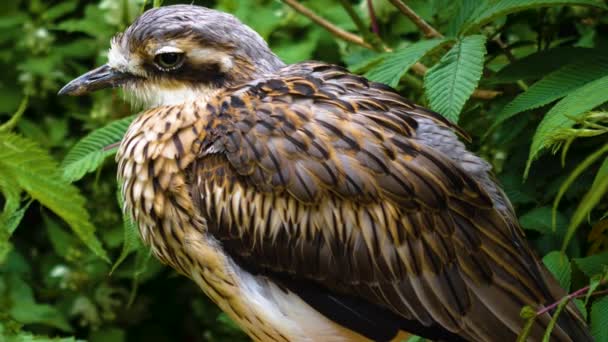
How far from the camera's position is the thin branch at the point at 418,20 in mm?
3791

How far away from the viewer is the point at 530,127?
12.6 feet

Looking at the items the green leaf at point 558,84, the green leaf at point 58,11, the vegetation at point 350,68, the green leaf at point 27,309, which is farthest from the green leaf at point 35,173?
the green leaf at point 58,11

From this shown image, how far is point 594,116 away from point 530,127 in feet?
3.42

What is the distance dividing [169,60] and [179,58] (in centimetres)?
3

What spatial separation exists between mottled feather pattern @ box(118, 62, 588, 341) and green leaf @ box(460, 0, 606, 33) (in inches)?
12.1

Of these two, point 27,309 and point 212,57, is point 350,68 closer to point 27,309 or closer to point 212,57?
point 212,57

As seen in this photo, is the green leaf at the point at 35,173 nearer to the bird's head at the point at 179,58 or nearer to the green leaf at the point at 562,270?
the bird's head at the point at 179,58

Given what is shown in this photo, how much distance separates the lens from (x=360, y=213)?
3.33 m

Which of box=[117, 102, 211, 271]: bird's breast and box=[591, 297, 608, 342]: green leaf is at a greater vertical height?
box=[117, 102, 211, 271]: bird's breast

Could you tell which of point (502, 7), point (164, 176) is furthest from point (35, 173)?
point (502, 7)

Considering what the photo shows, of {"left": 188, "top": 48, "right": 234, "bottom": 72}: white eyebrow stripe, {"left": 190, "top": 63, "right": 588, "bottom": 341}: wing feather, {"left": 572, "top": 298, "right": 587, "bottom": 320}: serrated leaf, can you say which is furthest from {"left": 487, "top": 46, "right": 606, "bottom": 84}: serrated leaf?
{"left": 188, "top": 48, "right": 234, "bottom": 72}: white eyebrow stripe

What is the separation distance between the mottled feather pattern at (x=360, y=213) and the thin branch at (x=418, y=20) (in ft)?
1.56

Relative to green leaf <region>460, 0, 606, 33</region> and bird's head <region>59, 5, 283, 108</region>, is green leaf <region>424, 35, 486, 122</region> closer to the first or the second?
green leaf <region>460, 0, 606, 33</region>

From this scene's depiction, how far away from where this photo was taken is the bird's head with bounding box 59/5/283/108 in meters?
3.60
